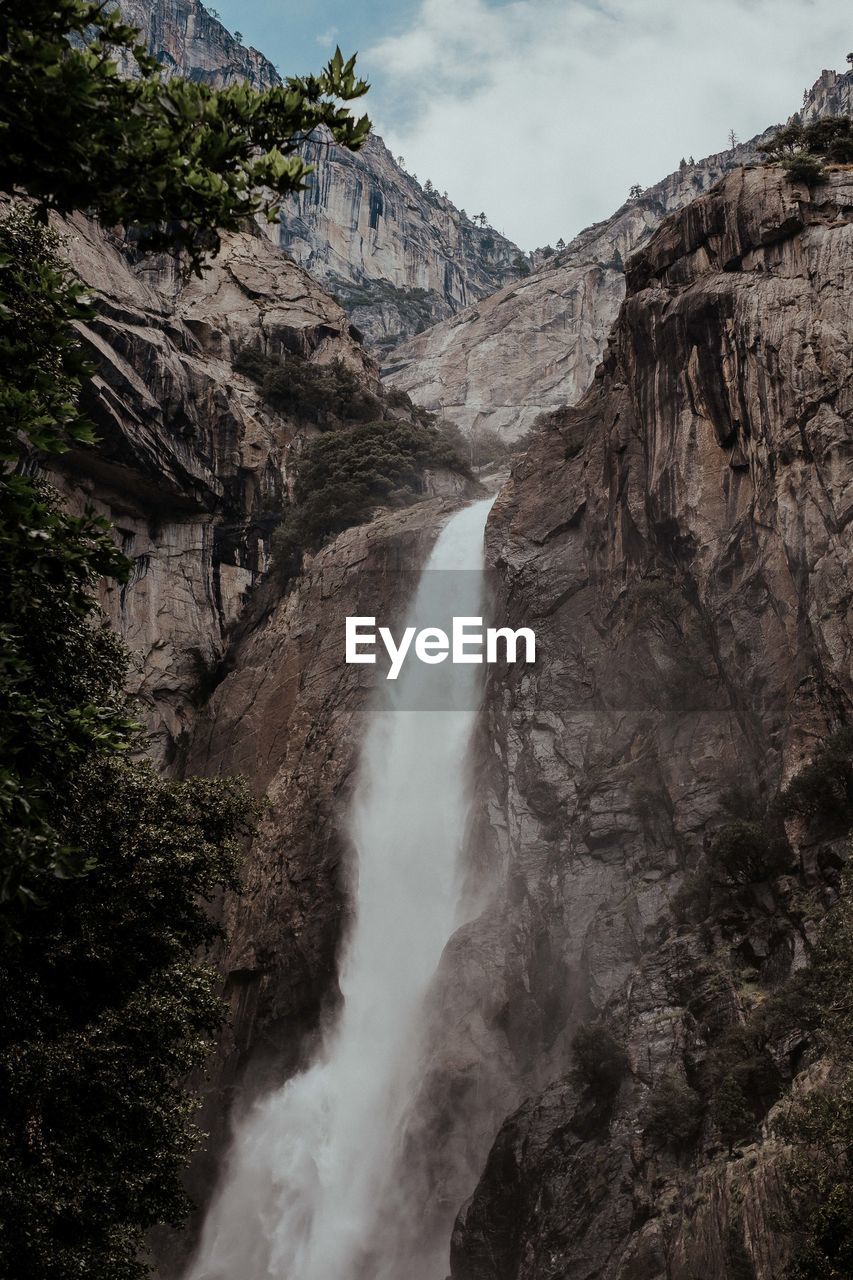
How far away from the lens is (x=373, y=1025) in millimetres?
32125

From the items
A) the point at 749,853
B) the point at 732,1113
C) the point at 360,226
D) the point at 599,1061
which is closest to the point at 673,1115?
the point at 732,1113

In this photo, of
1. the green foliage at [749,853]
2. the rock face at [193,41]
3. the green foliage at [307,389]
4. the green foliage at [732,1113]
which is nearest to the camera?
the green foliage at [732,1113]

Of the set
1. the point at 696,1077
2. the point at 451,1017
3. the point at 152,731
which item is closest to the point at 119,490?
the point at 152,731

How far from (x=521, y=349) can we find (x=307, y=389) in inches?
1880

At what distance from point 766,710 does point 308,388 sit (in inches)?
1340

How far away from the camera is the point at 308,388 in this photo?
54000mm

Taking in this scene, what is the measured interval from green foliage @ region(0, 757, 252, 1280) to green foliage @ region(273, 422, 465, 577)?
30685 millimetres

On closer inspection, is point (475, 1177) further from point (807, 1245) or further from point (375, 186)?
point (375, 186)

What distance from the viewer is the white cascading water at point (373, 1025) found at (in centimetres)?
2772

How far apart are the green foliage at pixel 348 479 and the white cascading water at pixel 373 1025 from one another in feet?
21.5

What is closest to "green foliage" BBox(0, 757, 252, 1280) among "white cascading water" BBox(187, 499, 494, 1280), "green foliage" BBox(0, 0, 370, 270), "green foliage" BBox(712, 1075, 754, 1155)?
"green foliage" BBox(0, 0, 370, 270)

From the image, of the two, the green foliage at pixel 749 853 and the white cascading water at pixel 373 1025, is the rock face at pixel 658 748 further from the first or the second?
the white cascading water at pixel 373 1025

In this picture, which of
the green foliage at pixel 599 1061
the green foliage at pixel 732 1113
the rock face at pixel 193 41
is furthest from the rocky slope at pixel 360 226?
the green foliage at pixel 732 1113

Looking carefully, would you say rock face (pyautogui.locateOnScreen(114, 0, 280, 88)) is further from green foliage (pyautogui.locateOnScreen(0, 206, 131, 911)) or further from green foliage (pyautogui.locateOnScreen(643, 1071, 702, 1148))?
green foliage (pyautogui.locateOnScreen(0, 206, 131, 911))
